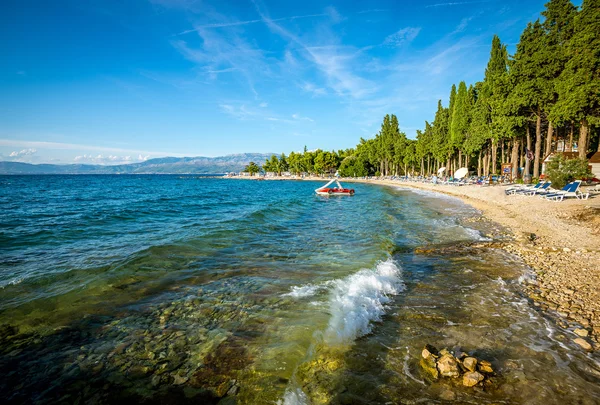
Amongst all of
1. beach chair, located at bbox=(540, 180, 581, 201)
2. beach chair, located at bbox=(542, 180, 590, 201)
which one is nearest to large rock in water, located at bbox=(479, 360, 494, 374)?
beach chair, located at bbox=(542, 180, 590, 201)

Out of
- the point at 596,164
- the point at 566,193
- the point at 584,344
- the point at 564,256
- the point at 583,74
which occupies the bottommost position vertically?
the point at 584,344

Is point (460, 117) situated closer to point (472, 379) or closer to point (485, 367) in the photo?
point (485, 367)

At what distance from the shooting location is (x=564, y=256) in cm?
943

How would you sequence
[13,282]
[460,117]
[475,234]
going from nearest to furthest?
[13,282] < [475,234] < [460,117]

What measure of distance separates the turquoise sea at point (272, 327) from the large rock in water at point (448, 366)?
174 mm

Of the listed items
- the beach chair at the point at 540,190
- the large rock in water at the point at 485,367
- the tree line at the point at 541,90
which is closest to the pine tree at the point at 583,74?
the tree line at the point at 541,90

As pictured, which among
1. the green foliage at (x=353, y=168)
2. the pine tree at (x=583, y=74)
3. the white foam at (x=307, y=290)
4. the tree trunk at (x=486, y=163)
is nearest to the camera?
the white foam at (x=307, y=290)

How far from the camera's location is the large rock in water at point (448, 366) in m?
4.22

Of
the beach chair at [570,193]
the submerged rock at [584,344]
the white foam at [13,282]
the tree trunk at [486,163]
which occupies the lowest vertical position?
the white foam at [13,282]

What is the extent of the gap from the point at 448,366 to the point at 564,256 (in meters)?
8.38

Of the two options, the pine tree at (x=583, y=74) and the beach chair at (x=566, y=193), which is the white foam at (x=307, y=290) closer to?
the beach chair at (x=566, y=193)

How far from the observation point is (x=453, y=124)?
5141 centimetres

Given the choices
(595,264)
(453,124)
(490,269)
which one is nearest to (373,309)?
(490,269)

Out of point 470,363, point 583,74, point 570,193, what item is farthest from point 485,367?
point 583,74
